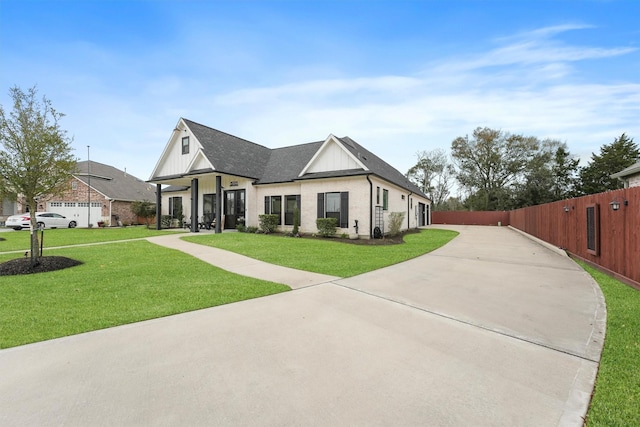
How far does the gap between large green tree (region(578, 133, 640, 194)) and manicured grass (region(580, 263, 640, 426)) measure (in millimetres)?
39815

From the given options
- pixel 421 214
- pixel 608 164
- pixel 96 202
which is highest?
pixel 608 164

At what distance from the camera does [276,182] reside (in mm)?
17391

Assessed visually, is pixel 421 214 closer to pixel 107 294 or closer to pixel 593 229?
pixel 593 229

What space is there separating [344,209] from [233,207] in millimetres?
8281

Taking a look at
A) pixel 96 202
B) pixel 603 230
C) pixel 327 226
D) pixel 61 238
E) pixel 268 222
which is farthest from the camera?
pixel 96 202

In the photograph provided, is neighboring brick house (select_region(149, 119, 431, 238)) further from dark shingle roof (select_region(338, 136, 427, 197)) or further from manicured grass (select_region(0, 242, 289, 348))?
manicured grass (select_region(0, 242, 289, 348))

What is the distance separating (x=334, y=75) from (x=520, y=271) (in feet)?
38.7

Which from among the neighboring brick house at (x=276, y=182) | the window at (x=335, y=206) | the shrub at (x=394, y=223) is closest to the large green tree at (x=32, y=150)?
the neighboring brick house at (x=276, y=182)

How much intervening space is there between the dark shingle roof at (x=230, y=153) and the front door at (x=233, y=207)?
1688 mm

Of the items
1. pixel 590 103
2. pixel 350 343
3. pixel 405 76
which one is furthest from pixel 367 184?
pixel 350 343

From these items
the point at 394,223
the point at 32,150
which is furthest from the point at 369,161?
the point at 32,150

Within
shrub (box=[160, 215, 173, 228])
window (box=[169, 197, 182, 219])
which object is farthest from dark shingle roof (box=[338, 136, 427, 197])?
shrub (box=[160, 215, 173, 228])

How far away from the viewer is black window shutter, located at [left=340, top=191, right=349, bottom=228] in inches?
592

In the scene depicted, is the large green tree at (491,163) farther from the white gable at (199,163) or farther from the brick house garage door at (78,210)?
the brick house garage door at (78,210)
